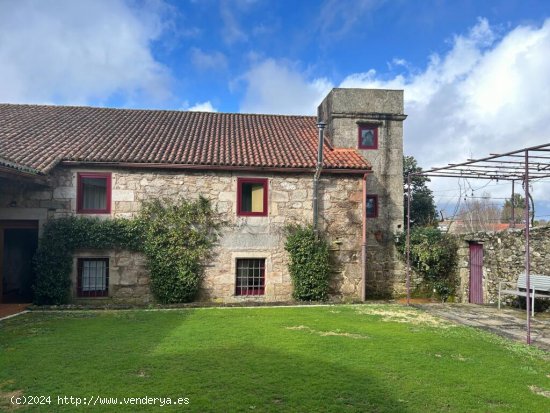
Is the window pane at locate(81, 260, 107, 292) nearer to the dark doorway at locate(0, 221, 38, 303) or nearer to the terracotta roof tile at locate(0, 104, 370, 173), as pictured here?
the dark doorway at locate(0, 221, 38, 303)

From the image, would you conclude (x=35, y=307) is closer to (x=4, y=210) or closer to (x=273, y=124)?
(x=4, y=210)

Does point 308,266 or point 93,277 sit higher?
point 308,266

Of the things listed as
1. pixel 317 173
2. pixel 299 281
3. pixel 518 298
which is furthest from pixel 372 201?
pixel 518 298

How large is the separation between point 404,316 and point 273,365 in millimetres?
5158

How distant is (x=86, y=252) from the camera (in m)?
12.0

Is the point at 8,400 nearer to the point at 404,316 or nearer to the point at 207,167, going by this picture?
the point at 404,316

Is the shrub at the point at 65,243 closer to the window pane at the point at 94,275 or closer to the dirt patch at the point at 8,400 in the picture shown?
the window pane at the point at 94,275

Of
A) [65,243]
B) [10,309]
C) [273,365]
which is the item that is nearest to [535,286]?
[273,365]

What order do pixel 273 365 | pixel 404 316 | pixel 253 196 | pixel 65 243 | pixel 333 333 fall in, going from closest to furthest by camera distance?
pixel 273 365, pixel 333 333, pixel 404 316, pixel 65 243, pixel 253 196

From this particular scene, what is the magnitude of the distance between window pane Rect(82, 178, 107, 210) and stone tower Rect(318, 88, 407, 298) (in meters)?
7.84

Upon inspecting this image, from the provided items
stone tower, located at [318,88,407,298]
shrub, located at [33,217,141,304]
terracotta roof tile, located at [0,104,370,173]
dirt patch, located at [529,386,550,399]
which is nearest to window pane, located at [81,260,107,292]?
shrub, located at [33,217,141,304]

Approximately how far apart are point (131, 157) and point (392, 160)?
9002 mm

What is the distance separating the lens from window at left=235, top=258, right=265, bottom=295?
499 inches

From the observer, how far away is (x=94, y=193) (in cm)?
1232
